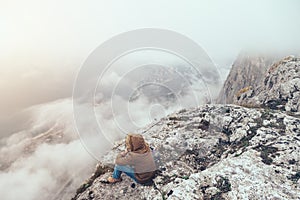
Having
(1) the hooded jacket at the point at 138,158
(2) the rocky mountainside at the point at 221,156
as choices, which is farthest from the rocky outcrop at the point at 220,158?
(1) the hooded jacket at the point at 138,158

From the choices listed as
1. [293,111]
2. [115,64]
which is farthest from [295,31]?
[115,64]

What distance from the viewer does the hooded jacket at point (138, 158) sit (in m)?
15.2

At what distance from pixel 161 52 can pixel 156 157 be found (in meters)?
7.58

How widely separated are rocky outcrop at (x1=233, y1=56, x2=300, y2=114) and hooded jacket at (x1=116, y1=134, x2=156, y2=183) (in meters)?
16.6

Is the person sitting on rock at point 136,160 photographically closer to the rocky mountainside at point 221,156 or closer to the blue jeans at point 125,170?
the blue jeans at point 125,170

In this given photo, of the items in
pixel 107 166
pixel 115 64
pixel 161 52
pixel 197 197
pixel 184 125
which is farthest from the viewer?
pixel 184 125

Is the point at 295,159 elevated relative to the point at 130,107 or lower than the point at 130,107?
lower

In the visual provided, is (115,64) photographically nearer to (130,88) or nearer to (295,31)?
(130,88)

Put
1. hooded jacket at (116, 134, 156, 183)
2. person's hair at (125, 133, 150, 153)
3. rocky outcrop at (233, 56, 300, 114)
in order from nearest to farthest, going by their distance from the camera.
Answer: person's hair at (125, 133, 150, 153), hooded jacket at (116, 134, 156, 183), rocky outcrop at (233, 56, 300, 114)

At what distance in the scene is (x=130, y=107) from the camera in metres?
18.3

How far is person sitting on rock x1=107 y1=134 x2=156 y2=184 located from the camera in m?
15.2

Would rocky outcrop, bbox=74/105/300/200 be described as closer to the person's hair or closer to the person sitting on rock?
the person sitting on rock

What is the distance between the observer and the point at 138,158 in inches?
603

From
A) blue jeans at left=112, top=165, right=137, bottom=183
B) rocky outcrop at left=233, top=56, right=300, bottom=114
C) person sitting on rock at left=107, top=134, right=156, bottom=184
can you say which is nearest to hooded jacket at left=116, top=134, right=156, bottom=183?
person sitting on rock at left=107, top=134, right=156, bottom=184
